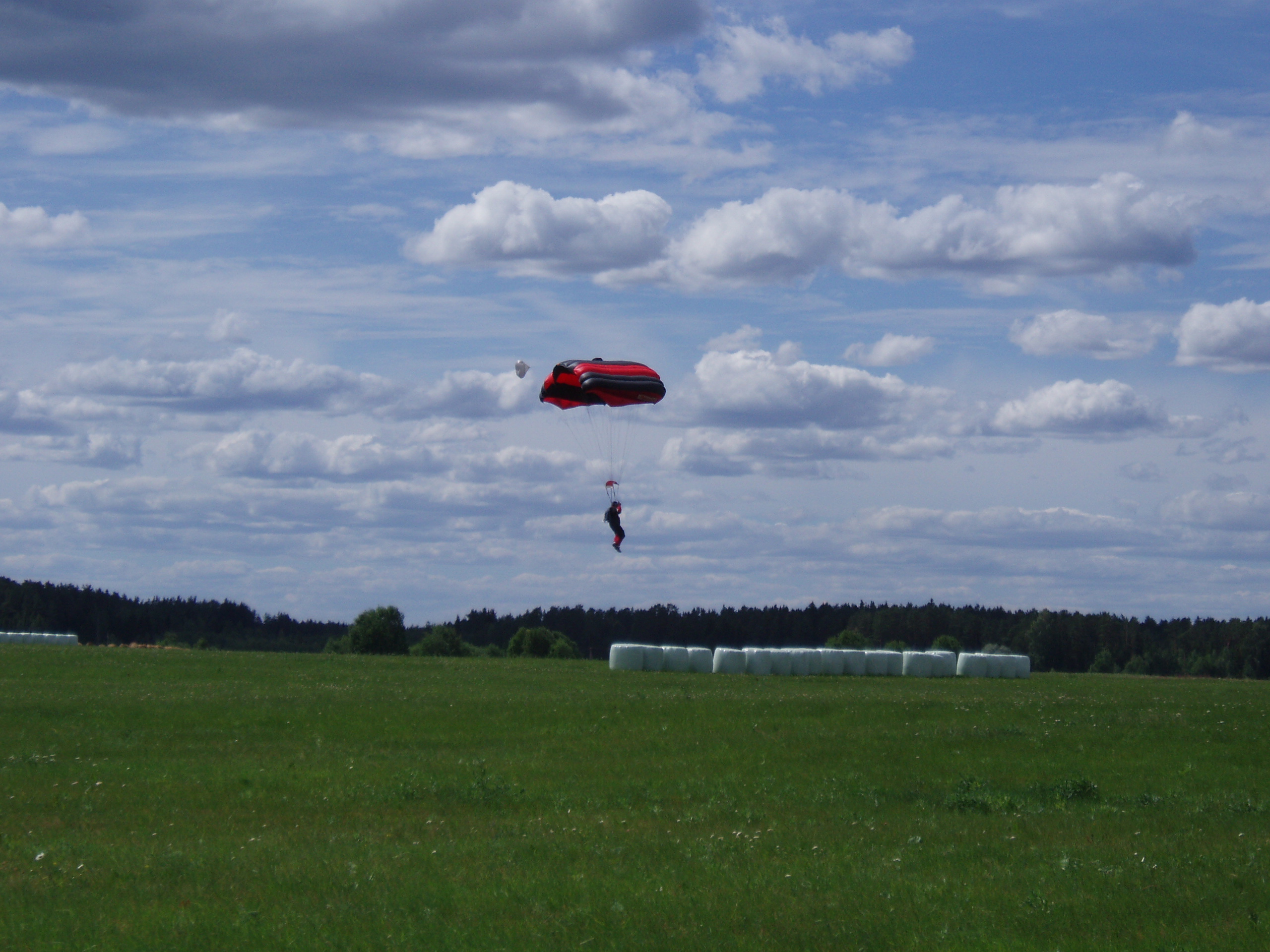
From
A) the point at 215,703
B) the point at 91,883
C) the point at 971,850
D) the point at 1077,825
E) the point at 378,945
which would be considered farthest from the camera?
the point at 215,703

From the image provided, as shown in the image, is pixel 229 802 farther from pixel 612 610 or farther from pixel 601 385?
pixel 612 610

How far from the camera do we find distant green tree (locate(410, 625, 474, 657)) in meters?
95.6

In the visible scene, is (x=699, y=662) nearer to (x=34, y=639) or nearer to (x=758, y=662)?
(x=758, y=662)

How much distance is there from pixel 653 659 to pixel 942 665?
13.3m

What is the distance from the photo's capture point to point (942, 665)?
5612 cm

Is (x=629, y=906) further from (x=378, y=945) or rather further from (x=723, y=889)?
(x=378, y=945)

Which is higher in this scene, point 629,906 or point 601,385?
point 601,385

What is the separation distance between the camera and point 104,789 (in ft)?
74.8

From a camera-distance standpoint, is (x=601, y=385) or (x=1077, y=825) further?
(x=601, y=385)

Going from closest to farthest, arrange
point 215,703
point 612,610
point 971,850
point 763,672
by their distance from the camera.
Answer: point 971,850, point 215,703, point 763,672, point 612,610

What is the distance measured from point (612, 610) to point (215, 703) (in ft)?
527

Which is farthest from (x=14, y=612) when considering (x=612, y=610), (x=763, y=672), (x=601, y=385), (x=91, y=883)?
(x=91, y=883)

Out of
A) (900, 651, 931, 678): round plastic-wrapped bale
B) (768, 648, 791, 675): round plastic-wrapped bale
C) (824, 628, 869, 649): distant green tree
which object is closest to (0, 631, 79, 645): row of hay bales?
(768, 648, 791, 675): round plastic-wrapped bale

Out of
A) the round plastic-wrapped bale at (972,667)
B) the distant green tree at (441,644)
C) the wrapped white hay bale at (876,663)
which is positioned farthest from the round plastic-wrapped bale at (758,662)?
the distant green tree at (441,644)
